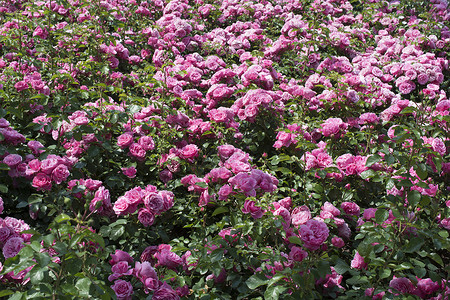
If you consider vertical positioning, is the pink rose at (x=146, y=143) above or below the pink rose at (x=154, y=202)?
below

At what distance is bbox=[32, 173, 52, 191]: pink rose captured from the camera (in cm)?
223

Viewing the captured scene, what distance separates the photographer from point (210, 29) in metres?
5.16

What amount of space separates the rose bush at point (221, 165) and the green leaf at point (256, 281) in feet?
0.03

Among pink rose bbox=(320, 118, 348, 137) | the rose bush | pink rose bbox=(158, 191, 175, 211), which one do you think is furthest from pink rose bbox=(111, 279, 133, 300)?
pink rose bbox=(320, 118, 348, 137)

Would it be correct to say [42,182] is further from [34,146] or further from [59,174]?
[34,146]

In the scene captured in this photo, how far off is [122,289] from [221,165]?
3.43 feet

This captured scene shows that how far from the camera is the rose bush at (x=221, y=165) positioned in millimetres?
1929

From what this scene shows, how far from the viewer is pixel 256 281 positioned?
189cm

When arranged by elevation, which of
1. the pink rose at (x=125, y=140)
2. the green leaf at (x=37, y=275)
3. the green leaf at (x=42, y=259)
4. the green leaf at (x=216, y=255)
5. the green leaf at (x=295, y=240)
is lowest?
the pink rose at (x=125, y=140)

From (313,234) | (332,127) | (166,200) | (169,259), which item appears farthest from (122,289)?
(332,127)

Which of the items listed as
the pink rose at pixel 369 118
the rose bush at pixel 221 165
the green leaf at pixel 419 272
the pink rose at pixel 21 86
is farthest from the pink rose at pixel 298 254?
the pink rose at pixel 21 86

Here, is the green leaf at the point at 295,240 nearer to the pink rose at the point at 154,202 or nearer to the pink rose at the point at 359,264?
the pink rose at the point at 359,264

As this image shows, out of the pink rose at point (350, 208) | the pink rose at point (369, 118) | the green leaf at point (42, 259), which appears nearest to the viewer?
the green leaf at point (42, 259)

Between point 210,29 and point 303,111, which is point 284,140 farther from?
point 210,29
